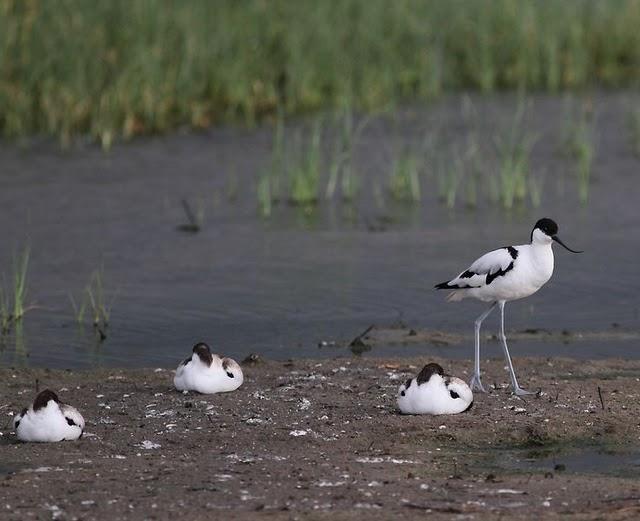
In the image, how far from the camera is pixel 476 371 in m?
8.52

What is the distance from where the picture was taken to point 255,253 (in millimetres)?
12453

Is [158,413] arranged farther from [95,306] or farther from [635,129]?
[635,129]

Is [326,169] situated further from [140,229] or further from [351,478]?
[351,478]

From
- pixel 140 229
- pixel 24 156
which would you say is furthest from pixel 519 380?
pixel 24 156

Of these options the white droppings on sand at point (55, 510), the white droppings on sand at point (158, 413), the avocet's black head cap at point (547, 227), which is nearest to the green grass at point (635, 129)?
the avocet's black head cap at point (547, 227)

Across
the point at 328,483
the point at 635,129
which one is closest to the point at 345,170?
the point at 635,129

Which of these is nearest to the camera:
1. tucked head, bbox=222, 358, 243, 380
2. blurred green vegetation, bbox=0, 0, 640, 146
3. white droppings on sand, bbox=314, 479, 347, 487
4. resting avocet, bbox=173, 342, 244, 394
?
white droppings on sand, bbox=314, 479, 347, 487

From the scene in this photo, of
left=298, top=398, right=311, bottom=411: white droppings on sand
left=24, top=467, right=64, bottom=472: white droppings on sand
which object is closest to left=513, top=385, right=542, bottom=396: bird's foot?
left=298, top=398, right=311, bottom=411: white droppings on sand

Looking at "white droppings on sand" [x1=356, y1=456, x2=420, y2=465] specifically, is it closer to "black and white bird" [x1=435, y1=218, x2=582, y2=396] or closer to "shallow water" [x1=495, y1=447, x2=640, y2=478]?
"shallow water" [x1=495, y1=447, x2=640, y2=478]

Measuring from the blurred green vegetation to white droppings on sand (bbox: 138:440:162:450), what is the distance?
28.8 feet

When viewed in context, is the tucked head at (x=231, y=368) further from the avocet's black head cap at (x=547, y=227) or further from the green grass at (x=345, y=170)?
the green grass at (x=345, y=170)

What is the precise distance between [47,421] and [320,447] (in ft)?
4.38

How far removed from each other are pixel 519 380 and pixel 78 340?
3141 millimetres

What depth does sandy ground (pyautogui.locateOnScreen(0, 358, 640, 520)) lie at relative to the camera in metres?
6.23
